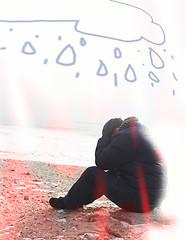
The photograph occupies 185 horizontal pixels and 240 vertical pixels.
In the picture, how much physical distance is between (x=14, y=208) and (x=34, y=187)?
75 cm

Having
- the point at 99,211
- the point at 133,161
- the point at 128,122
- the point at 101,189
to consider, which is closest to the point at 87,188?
the point at 101,189

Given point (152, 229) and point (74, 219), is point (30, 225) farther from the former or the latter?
point (152, 229)

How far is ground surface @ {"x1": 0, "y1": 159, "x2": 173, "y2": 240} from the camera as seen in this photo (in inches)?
85.7

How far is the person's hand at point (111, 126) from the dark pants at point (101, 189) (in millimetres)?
239

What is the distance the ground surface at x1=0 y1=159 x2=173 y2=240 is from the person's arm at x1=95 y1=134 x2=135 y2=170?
0.35 meters

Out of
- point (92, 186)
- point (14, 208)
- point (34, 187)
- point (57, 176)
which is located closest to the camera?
point (92, 186)

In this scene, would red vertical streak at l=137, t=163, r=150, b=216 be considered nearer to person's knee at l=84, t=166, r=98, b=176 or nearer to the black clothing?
the black clothing

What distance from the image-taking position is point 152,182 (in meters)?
2.46

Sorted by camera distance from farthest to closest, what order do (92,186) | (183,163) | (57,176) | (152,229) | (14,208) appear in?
(183,163) → (57,176) → (14,208) → (92,186) → (152,229)

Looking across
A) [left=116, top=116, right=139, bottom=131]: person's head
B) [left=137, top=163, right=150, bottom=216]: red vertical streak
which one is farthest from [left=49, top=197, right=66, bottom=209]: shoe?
[left=116, top=116, right=139, bottom=131]: person's head

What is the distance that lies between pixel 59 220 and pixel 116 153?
0.54m

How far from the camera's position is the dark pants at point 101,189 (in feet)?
8.09

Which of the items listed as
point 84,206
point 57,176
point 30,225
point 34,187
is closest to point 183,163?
point 57,176

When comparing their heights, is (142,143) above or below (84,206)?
above
